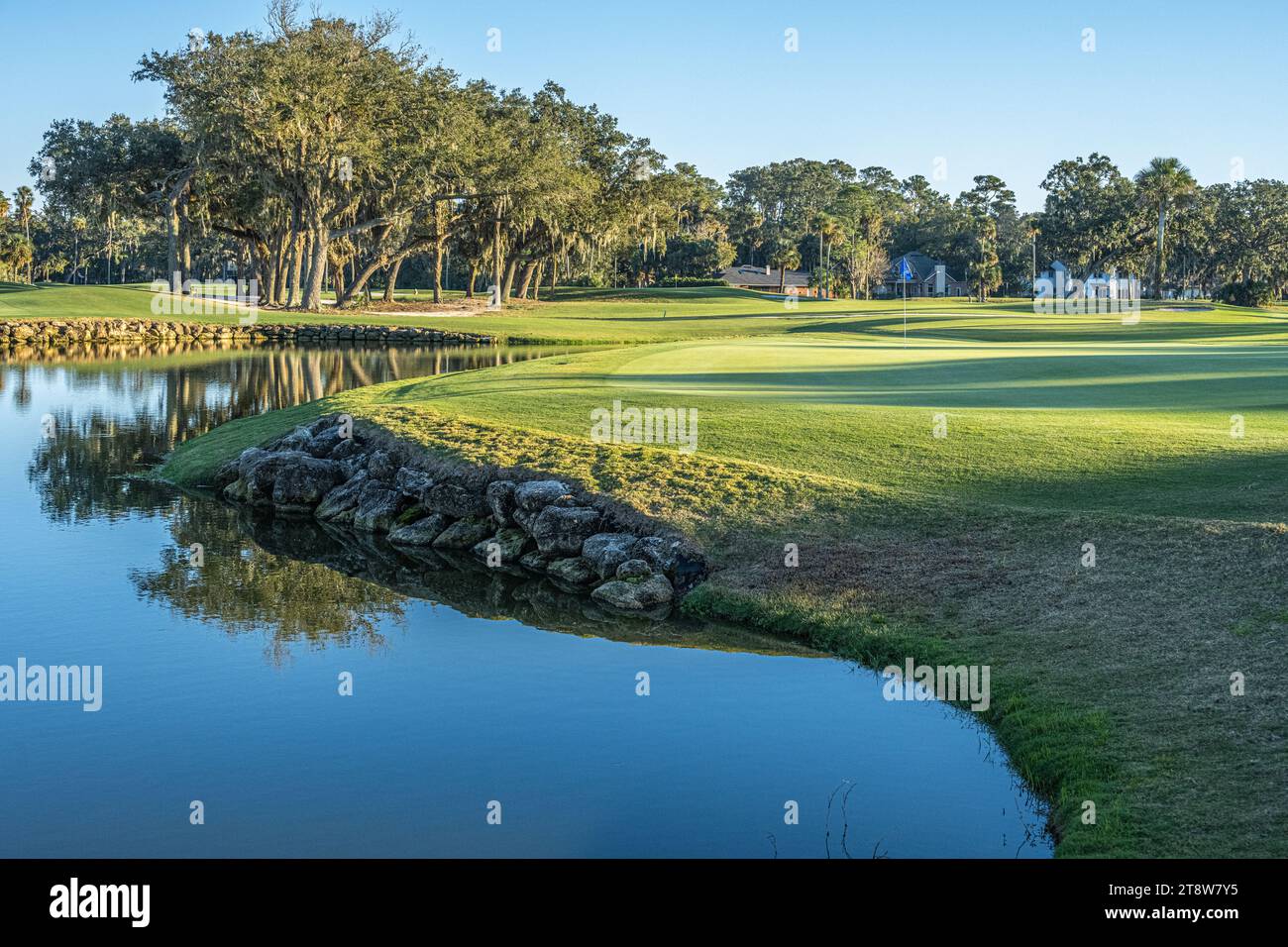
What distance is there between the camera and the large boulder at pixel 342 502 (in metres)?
22.9

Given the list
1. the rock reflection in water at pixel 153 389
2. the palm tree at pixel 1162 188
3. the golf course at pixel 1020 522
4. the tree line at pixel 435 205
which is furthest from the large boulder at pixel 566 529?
the palm tree at pixel 1162 188

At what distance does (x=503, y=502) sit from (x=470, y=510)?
3.14 feet

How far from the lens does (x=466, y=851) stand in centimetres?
951

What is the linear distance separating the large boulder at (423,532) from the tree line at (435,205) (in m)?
56.1

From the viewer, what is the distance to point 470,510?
820 inches

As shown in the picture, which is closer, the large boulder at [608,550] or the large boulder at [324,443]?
the large boulder at [608,550]

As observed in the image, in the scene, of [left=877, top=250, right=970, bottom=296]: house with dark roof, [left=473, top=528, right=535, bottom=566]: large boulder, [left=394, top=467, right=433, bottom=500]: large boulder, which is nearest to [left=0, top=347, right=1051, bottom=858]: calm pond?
[left=473, top=528, right=535, bottom=566]: large boulder

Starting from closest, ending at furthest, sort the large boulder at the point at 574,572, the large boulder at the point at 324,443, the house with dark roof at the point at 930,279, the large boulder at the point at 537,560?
the large boulder at the point at 574,572 → the large boulder at the point at 537,560 → the large boulder at the point at 324,443 → the house with dark roof at the point at 930,279

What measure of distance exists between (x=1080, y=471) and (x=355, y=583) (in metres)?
11.0

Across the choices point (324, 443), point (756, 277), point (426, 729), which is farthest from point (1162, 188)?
point (426, 729)

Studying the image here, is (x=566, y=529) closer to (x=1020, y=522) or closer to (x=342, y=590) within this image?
(x=342, y=590)

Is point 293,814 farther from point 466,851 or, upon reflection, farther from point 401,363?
point 401,363

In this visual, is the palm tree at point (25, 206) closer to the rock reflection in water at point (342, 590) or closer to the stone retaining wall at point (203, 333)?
the stone retaining wall at point (203, 333)
